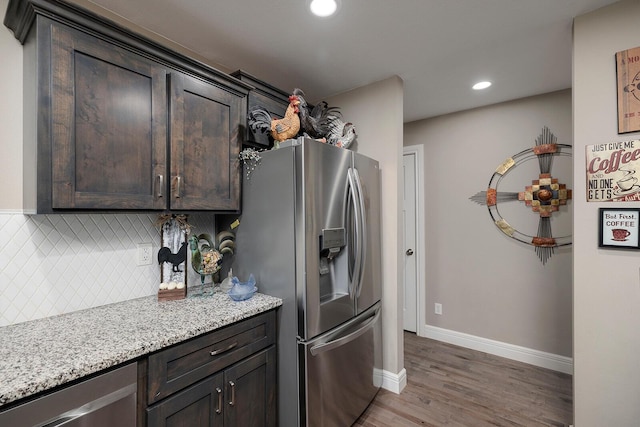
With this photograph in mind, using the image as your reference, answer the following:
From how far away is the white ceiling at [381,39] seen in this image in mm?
1565

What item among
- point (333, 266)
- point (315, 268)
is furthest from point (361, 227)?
point (315, 268)

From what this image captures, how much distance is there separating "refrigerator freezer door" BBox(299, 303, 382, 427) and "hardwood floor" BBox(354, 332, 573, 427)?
23 centimetres

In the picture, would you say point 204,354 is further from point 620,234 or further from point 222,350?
point 620,234

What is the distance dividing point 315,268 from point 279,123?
3.21 feet

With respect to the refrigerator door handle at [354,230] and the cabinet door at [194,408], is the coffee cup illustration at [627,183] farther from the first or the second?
the cabinet door at [194,408]

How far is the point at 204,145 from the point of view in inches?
66.0

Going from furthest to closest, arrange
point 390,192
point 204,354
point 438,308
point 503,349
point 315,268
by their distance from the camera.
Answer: point 438,308, point 503,349, point 390,192, point 315,268, point 204,354

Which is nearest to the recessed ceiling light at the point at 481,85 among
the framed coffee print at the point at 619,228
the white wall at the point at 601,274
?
the white wall at the point at 601,274

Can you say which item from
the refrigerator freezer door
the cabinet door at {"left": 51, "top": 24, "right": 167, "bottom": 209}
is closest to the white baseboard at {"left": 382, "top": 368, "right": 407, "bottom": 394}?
the refrigerator freezer door

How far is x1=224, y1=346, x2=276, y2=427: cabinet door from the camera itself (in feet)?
4.58

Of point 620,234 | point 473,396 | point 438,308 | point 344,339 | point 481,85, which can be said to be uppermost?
point 481,85

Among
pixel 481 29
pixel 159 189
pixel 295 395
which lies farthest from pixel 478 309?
pixel 159 189

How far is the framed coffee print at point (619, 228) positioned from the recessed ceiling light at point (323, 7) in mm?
1824

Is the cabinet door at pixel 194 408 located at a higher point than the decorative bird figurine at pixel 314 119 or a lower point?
lower
